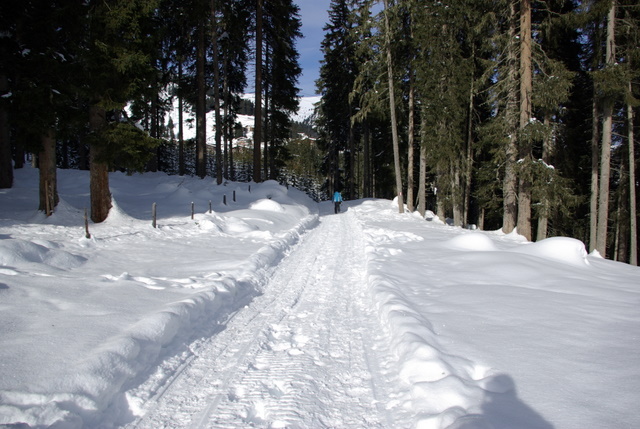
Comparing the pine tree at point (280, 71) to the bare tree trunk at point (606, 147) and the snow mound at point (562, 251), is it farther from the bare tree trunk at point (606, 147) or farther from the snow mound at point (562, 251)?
the snow mound at point (562, 251)

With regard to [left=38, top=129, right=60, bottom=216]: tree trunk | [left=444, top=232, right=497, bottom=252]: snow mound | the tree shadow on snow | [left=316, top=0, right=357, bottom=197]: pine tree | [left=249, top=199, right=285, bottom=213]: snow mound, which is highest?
[left=316, top=0, right=357, bottom=197]: pine tree

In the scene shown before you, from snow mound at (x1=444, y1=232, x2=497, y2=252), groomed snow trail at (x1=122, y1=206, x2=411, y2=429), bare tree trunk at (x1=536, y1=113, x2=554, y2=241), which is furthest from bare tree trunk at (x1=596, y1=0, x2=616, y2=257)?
groomed snow trail at (x1=122, y1=206, x2=411, y2=429)

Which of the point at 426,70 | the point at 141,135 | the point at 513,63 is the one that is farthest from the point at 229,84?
the point at 513,63

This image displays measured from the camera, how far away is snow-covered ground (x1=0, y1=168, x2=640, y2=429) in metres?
2.96

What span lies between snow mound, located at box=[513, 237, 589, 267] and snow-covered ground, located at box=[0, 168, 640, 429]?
0.04 m

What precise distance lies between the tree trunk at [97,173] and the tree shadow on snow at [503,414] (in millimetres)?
11762

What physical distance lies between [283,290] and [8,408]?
14.4 feet

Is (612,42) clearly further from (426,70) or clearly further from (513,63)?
(426,70)

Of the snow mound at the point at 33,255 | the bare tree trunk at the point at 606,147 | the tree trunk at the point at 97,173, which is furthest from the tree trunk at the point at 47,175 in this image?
the bare tree trunk at the point at 606,147

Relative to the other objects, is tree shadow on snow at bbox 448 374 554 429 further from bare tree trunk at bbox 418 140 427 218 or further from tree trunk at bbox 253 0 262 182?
tree trunk at bbox 253 0 262 182

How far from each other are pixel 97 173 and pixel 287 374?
1032 cm

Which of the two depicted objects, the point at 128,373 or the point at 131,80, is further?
the point at 131,80

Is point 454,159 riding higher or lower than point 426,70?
lower

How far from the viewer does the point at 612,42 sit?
12961 millimetres
